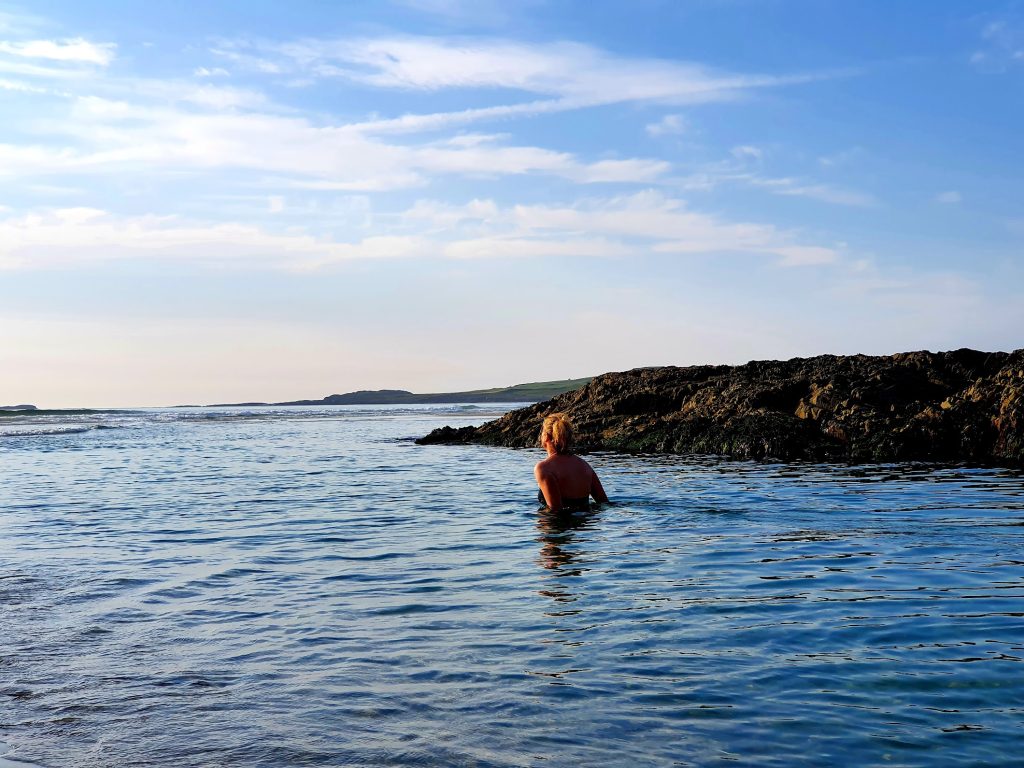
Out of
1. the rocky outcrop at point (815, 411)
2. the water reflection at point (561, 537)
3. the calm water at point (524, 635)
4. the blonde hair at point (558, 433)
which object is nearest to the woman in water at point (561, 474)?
the blonde hair at point (558, 433)

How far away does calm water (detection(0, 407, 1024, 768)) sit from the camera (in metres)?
5.25

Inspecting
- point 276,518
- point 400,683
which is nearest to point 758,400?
point 276,518

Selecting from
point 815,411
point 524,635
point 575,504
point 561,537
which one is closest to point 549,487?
point 575,504

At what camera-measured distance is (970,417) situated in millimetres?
23891

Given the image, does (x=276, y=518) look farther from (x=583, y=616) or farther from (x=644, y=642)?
(x=644, y=642)

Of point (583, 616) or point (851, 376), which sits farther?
point (851, 376)

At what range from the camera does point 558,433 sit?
46.8 ft

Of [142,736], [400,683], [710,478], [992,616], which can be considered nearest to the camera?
[142,736]

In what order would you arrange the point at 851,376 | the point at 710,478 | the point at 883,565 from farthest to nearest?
the point at 851,376 → the point at 710,478 → the point at 883,565

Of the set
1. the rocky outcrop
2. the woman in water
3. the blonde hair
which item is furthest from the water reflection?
the rocky outcrop

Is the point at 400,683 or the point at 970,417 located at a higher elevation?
the point at 970,417

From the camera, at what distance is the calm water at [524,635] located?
525 centimetres

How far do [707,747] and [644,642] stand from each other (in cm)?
206

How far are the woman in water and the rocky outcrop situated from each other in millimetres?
11707
